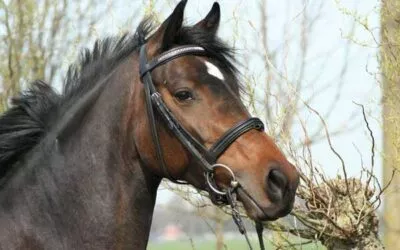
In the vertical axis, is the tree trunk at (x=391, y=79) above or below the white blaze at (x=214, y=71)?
above

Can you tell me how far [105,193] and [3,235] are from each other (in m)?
0.54

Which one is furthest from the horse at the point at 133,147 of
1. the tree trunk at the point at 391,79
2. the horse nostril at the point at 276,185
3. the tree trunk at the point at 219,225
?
the tree trunk at the point at 219,225

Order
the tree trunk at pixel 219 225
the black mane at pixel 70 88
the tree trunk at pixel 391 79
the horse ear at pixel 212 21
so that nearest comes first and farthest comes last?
the black mane at pixel 70 88 < the horse ear at pixel 212 21 < the tree trunk at pixel 391 79 < the tree trunk at pixel 219 225

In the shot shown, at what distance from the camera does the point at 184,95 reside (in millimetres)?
3816

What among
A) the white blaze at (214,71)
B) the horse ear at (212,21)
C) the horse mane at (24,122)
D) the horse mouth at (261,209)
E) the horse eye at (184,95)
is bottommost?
the horse mouth at (261,209)

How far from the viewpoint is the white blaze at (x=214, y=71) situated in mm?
3865

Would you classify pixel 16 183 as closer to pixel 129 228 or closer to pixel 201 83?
pixel 129 228

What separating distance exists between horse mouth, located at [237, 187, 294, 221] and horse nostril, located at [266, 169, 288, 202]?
0.15 ft

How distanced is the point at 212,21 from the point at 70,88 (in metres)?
0.85

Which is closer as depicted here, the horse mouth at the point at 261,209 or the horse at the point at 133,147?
the horse mouth at the point at 261,209

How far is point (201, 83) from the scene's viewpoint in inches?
150

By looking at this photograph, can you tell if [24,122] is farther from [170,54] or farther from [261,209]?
[261,209]

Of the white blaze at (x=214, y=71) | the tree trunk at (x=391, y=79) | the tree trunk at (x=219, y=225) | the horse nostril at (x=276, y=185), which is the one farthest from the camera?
the tree trunk at (x=219, y=225)

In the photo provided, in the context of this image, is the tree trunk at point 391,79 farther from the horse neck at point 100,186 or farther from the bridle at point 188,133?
the horse neck at point 100,186
